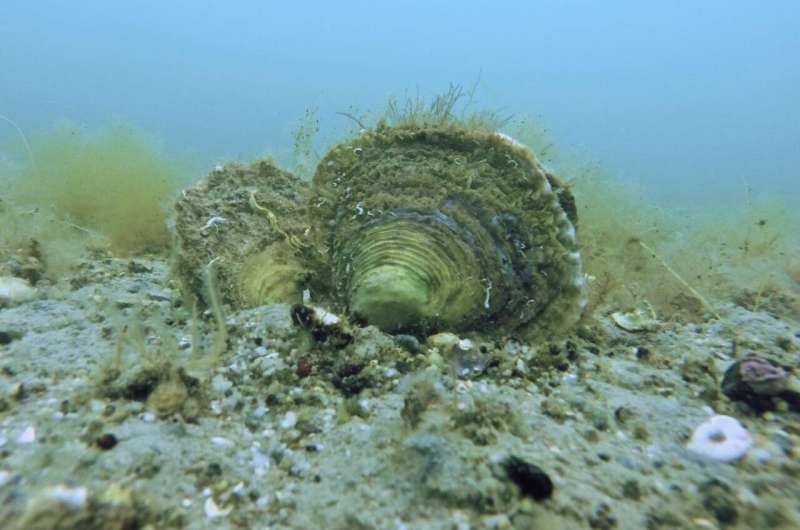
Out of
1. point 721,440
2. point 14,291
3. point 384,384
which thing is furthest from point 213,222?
point 721,440

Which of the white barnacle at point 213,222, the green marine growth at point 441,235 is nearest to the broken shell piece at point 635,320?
the green marine growth at point 441,235

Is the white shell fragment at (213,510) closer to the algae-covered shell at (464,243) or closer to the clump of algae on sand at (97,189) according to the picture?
the algae-covered shell at (464,243)

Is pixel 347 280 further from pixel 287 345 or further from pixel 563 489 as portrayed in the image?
pixel 563 489

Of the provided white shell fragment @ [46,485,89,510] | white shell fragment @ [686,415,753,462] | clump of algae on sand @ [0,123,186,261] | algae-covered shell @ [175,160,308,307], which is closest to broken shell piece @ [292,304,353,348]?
algae-covered shell @ [175,160,308,307]

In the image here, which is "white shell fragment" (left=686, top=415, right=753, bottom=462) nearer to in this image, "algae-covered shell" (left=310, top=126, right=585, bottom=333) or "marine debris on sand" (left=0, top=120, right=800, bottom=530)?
"marine debris on sand" (left=0, top=120, right=800, bottom=530)

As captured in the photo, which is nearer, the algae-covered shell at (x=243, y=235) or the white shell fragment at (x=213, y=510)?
the white shell fragment at (x=213, y=510)

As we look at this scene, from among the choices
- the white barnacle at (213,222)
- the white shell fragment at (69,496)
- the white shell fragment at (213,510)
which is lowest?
the white shell fragment at (213,510)
